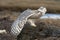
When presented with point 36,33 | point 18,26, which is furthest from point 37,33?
point 18,26

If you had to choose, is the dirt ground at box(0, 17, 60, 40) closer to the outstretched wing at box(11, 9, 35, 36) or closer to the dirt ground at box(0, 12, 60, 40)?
the dirt ground at box(0, 12, 60, 40)

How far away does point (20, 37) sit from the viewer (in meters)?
2.77

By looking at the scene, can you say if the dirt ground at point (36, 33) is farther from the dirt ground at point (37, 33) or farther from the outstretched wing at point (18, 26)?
the outstretched wing at point (18, 26)

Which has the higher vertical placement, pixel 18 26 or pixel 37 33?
pixel 18 26

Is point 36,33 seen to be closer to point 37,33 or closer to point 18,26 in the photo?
point 37,33

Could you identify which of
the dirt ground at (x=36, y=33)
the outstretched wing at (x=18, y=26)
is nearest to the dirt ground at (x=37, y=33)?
the dirt ground at (x=36, y=33)

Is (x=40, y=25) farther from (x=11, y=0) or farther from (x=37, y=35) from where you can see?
(x=11, y=0)

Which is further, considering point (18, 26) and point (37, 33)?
point (37, 33)

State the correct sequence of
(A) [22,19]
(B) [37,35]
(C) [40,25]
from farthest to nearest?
(C) [40,25] < (B) [37,35] < (A) [22,19]

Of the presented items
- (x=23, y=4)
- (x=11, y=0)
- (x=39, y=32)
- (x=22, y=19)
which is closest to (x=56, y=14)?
(x=23, y=4)

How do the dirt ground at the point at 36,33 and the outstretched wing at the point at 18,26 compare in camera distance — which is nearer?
the outstretched wing at the point at 18,26

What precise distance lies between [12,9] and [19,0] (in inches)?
10.1

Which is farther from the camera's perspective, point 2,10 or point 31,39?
point 2,10

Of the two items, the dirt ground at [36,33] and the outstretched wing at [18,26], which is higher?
the outstretched wing at [18,26]
